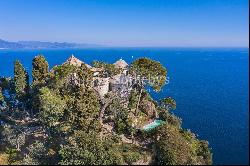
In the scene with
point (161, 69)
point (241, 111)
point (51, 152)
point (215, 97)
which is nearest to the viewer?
point (51, 152)

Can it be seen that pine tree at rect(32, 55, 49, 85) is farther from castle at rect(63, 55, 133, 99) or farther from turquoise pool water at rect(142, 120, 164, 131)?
turquoise pool water at rect(142, 120, 164, 131)

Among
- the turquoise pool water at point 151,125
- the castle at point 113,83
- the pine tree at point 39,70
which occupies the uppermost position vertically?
the pine tree at point 39,70

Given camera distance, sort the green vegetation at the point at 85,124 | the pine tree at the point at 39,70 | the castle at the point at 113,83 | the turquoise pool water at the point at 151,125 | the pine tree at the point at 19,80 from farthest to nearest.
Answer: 1. the pine tree at the point at 39,70
2. the pine tree at the point at 19,80
3. the castle at the point at 113,83
4. the turquoise pool water at the point at 151,125
5. the green vegetation at the point at 85,124

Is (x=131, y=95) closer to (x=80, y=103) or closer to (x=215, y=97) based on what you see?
(x=80, y=103)

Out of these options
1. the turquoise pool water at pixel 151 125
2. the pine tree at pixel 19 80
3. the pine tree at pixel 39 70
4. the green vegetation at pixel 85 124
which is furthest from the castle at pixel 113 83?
the pine tree at pixel 19 80

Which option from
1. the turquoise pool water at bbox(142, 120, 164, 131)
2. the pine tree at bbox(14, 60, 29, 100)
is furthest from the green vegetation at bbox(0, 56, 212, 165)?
the turquoise pool water at bbox(142, 120, 164, 131)

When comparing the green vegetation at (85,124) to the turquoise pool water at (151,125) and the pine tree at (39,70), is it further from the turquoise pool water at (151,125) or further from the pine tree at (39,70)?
the turquoise pool water at (151,125)

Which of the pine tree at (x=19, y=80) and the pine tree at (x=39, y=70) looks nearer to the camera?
the pine tree at (x=19, y=80)

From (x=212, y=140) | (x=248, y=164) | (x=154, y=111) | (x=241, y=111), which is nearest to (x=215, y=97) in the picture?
(x=241, y=111)
